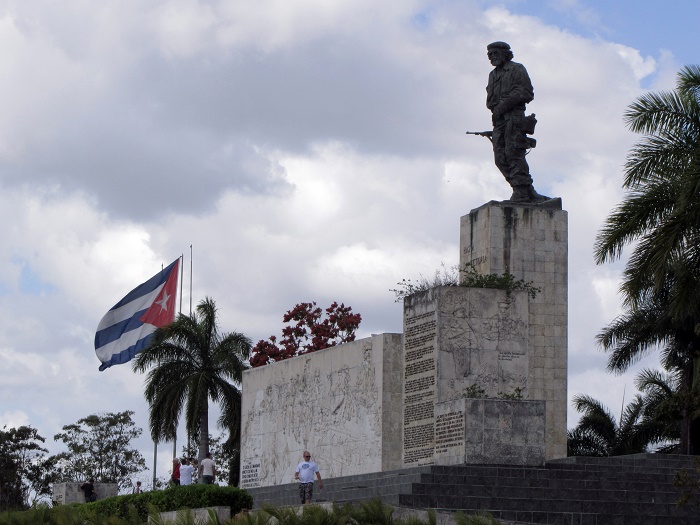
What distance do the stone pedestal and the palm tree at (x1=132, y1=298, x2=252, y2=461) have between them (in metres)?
12.8

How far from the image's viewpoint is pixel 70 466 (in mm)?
47688

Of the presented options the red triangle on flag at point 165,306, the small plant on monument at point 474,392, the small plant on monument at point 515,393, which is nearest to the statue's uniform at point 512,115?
the small plant on monument at point 515,393

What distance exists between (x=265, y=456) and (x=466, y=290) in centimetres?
864

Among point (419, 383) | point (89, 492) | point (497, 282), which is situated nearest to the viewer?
point (497, 282)

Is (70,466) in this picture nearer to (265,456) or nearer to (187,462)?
(265,456)

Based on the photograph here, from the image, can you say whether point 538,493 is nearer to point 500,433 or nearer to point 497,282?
point 500,433

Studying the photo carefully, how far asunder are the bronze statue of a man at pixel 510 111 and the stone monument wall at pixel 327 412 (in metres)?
3.91

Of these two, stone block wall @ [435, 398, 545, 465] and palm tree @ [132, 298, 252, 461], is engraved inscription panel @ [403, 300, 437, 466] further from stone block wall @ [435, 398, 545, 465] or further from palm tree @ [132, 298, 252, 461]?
palm tree @ [132, 298, 252, 461]

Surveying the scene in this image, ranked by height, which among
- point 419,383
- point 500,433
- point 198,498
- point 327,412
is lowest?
point 198,498

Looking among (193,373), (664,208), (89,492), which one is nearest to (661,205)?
(664,208)

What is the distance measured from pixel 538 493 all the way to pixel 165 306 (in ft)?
63.4

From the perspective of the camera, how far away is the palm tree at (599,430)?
35531mm

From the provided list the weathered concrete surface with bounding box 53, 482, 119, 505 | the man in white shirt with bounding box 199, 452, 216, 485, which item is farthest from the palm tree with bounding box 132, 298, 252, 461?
the man in white shirt with bounding box 199, 452, 216, 485

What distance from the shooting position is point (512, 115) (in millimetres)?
28312
